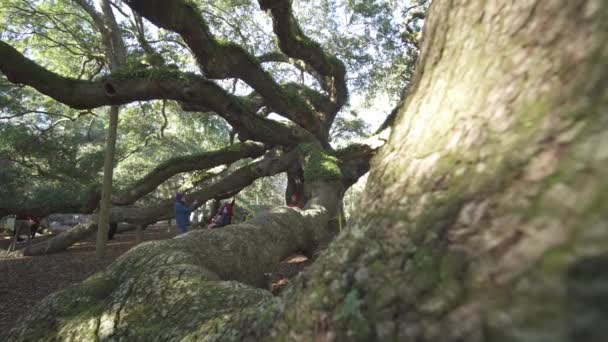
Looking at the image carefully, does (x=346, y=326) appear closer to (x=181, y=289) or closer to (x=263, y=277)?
(x=181, y=289)

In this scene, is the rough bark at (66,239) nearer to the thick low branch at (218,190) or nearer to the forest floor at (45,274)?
the forest floor at (45,274)

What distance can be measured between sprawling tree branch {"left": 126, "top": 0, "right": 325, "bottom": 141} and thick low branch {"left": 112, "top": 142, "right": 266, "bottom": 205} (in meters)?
→ 2.31

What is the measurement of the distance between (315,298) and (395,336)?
0.39m

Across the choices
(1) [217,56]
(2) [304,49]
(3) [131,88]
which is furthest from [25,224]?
(2) [304,49]

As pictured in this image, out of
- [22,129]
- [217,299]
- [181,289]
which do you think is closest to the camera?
[217,299]

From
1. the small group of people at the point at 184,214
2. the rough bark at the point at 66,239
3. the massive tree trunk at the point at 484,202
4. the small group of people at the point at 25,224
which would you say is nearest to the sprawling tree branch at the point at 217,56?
the small group of people at the point at 184,214

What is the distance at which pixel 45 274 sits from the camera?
27.5ft

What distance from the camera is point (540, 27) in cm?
108

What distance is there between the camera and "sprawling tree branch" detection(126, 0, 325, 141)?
25.7 feet

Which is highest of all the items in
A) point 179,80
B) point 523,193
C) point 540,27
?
point 179,80

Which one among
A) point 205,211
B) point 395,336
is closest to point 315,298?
point 395,336

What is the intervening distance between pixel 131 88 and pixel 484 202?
8622 mm

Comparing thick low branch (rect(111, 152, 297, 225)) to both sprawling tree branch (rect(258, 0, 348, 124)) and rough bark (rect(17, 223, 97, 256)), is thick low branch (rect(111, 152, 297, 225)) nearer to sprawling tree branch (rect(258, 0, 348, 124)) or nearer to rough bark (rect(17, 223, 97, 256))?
rough bark (rect(17, 223, 97, 256))

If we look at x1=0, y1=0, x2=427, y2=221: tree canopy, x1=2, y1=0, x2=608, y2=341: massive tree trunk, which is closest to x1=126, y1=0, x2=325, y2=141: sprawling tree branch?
x1=0, y1=0, x2=427, y2=221: tree canopy
